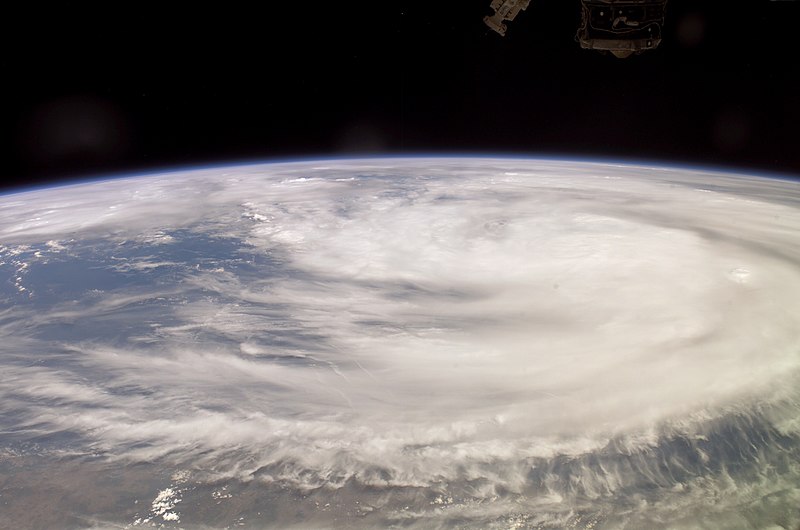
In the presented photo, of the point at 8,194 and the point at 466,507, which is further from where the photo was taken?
the point at 8,194

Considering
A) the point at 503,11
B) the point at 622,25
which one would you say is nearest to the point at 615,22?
the point at 622,25

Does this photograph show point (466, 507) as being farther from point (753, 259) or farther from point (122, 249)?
point (122, 249)

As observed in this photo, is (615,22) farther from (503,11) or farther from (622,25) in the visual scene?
(503,11)

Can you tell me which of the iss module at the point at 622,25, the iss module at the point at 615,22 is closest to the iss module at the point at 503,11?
the iss module at the point at 615,22

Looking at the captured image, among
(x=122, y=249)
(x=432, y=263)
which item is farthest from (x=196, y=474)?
(x=122, y=249)

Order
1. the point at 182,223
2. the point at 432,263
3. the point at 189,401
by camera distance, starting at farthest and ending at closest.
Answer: the point at 182,223 < the point at 432,263 < the point at 189,401

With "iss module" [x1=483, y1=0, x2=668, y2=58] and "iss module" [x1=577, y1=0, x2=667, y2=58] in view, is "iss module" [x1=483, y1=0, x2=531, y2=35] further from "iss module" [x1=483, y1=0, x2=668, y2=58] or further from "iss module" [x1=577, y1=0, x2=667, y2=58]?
"iss module" [x1=577, y1=0, x2=667, y2=58]

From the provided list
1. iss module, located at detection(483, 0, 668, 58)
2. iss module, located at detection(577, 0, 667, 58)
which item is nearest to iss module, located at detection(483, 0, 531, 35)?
iss module, located at detection(483, 0, 668, 58)

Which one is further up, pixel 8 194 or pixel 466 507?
pixel 8 194

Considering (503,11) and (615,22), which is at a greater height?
(503,11)

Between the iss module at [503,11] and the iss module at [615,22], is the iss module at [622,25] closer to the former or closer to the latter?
the iss module at [615,22]

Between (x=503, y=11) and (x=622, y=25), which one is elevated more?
(x=503, y=11)
